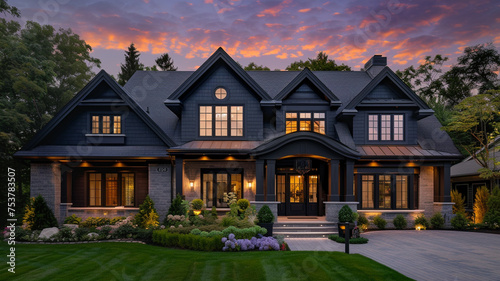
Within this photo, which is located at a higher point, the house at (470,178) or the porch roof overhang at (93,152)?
the porch roof overhang at (93,152)

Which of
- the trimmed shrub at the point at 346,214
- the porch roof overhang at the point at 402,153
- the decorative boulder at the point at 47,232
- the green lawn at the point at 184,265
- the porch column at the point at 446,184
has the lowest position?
the decorative boulder at the point at 47,232

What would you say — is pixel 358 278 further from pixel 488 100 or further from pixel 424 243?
pixel 488 100

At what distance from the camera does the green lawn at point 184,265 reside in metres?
8.16

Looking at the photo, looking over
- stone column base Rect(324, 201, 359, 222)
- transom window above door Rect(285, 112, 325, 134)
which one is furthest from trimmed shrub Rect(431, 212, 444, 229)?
transom window above door Rect(285, 112, 325, 134)

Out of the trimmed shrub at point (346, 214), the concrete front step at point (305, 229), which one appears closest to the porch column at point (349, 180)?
the trimmed shrub at point (346, 214)

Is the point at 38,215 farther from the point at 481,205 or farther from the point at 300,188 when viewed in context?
the point at 481,205

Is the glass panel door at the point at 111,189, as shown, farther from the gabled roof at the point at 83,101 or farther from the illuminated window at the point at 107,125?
the gabled roof at the point at 83,101

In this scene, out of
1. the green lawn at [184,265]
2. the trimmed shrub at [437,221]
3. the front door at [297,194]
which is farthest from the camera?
the front door at [297,194]

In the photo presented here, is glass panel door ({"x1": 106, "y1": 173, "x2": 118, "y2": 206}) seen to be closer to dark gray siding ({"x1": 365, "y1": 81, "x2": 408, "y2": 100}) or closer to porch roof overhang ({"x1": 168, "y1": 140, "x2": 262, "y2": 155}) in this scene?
porch roof overhang ({"x1": 168, "y1": 140, "x2": 262, "y2": 155})

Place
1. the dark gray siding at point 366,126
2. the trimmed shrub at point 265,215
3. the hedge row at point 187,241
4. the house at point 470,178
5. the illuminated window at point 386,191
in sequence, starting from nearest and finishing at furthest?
the hedge row at point 187,241 → the trimmed shrub at point 265,215 → the illuminated window at point 386,191 → the dark gray siding at point 366,126 → the house at point 470,178

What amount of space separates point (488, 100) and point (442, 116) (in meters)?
12.8

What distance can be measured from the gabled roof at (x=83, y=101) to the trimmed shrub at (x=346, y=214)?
8973 millimetres

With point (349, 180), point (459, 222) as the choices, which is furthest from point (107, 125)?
point (459, 222)

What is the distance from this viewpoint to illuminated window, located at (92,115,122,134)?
1688 centimetres
